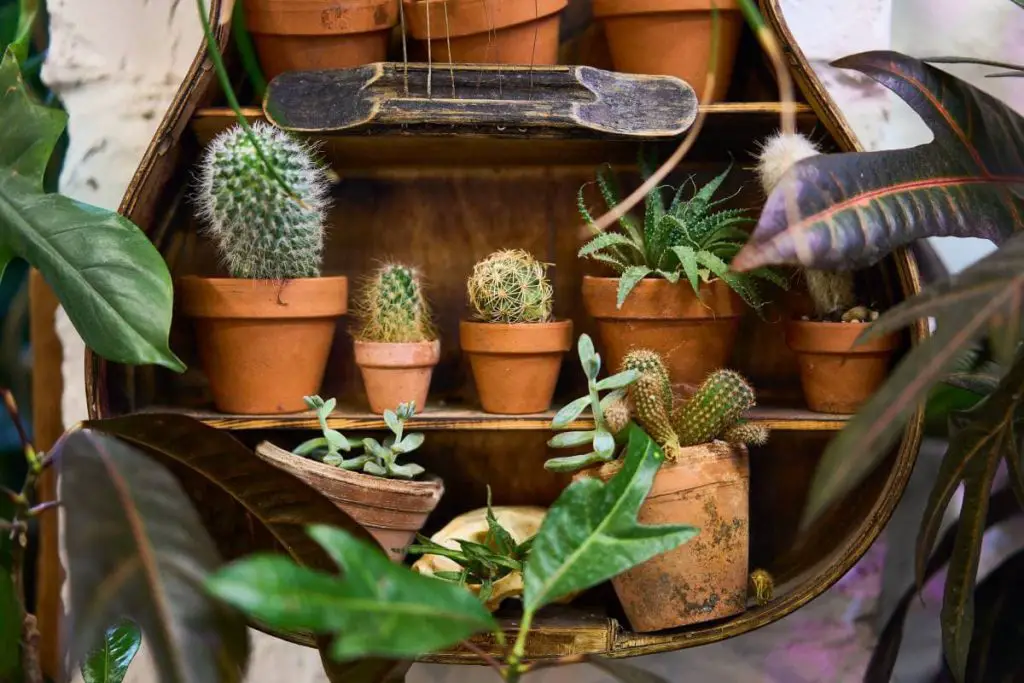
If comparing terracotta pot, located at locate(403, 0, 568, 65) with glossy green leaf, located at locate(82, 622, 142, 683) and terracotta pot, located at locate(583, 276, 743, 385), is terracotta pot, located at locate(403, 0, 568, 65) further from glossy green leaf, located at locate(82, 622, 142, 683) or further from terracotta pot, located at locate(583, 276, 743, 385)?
glossy green leaf, located at locate(82, 622, 142, 683)

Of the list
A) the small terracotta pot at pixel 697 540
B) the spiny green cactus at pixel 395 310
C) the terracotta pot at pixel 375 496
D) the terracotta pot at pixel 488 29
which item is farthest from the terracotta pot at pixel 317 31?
the small terracotta pot at pixel 697 540

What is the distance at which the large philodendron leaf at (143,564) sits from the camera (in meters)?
0.59

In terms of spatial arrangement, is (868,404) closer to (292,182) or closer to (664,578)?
(664,578)

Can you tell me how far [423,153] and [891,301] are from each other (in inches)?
27.7

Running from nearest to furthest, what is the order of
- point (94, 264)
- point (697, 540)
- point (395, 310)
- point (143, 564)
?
point (143, 564)
point (94, 264)
point (697, 540)
point (395, 310)

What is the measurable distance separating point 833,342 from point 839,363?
0.03 m

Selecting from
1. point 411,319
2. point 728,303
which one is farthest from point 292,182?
point 728,303

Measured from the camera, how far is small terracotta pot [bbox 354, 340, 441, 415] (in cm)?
108

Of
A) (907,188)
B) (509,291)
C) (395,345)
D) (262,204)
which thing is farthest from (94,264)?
(907,188)

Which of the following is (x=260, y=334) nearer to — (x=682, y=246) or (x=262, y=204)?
(x=262, y=204)

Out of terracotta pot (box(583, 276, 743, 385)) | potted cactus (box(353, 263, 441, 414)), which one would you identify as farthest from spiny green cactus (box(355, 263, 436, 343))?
terracotta pot (box(583, 276, 743, 385))

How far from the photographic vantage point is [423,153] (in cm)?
119

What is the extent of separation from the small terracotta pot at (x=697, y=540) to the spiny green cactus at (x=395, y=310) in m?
0.33

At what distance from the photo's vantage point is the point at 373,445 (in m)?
1.06
